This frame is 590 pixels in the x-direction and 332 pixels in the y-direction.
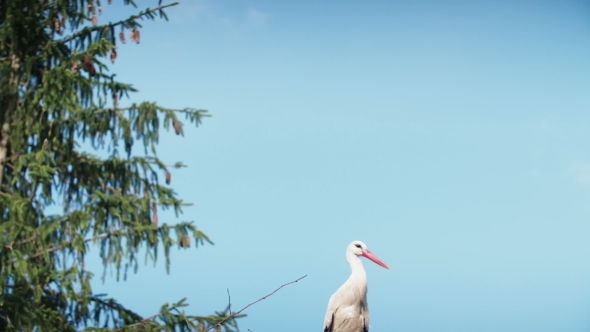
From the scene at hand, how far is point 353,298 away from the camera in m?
5.72

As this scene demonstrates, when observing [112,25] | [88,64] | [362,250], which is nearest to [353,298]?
[362,250]

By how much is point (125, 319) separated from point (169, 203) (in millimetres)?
1660

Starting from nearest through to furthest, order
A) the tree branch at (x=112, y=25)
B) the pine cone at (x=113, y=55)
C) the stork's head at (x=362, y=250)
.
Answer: the stork's head at (x=362, y=250), the pine cone at (x=113, y=55), the tree branch at (x=112, y=25)

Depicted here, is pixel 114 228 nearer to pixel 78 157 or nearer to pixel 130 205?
pixel 130 205

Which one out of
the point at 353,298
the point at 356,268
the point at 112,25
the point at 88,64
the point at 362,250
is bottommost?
the point at 353,298

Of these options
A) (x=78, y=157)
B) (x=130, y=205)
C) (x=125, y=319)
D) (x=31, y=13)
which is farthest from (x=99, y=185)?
(x=31, y=13)

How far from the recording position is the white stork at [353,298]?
5.65 meters

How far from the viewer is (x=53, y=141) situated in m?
8.05

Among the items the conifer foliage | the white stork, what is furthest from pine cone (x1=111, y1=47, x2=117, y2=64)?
the white stork

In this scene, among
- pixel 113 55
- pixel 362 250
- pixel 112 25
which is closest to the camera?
pixel 362 250

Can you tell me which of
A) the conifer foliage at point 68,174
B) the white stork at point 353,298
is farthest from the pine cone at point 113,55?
the white stork at point 353,298

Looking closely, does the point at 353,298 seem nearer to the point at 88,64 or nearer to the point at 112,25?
the point at 88,64

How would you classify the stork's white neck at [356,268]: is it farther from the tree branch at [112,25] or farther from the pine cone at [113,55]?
the tree branch at [112,25]

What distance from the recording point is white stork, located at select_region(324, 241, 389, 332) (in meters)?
5.65
